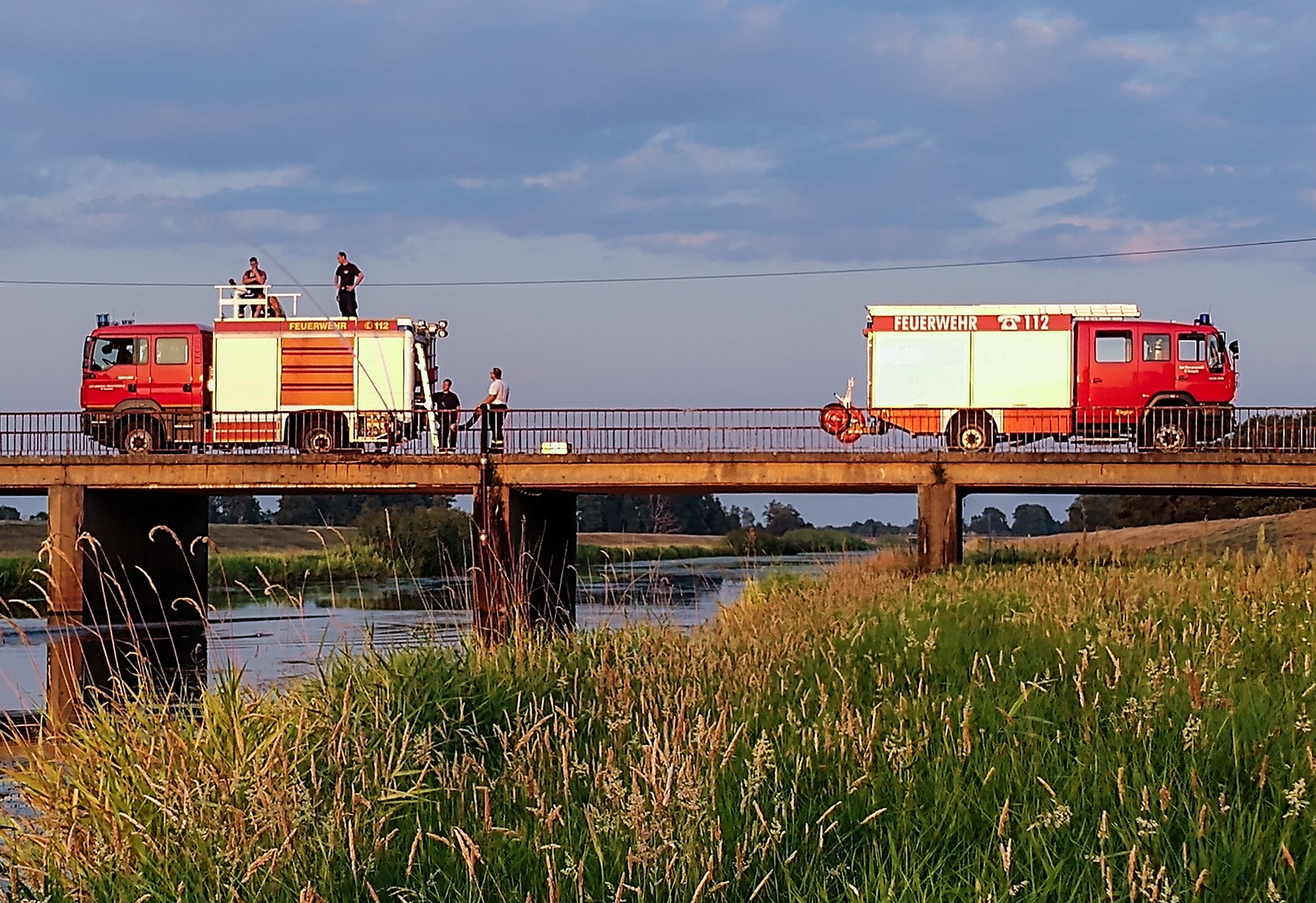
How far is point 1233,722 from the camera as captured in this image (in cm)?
627

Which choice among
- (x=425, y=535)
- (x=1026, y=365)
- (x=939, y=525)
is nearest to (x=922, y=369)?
(x=1026, y=365)

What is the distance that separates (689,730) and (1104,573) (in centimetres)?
1121

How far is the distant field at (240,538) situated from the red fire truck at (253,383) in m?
31.0

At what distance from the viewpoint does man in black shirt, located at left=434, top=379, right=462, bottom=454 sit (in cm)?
3206

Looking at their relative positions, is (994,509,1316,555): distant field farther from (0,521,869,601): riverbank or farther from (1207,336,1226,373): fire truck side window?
(0,521,869,601): riverbank

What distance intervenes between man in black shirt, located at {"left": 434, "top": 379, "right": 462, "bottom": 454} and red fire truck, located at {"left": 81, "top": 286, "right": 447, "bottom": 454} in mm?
439

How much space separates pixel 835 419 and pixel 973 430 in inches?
118

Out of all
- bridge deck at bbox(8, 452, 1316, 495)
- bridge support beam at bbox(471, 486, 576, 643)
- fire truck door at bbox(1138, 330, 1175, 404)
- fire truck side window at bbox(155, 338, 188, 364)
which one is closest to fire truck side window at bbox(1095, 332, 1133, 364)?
fire truck door at bbox(1138, 330, 1175, 404)

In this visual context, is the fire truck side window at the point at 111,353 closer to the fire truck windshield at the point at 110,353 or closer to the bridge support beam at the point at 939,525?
the fire truck windshield at the point at 110,353

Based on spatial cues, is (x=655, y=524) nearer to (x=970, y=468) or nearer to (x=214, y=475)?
(x=970, y=468)

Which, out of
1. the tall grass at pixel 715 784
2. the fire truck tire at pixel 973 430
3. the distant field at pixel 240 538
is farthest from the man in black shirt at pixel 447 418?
the distant field at pixel 240 538

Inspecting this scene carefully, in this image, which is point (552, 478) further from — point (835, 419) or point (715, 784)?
point (715, 784)

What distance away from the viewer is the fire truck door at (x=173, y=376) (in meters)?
33.1

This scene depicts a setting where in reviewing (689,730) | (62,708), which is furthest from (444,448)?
(689,730)
